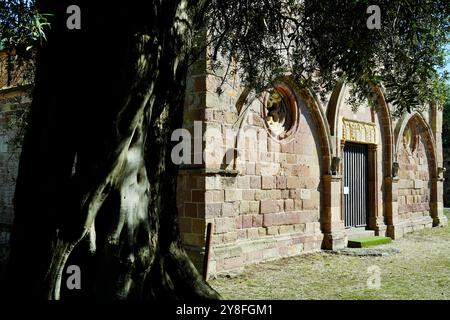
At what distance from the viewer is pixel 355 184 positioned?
1233 cm

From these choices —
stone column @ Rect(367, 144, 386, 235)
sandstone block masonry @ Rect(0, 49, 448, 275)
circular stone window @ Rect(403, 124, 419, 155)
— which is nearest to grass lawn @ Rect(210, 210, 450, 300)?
sandstone block masonry @ Rect(0, 49, 448, 275)

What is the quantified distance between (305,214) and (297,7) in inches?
206

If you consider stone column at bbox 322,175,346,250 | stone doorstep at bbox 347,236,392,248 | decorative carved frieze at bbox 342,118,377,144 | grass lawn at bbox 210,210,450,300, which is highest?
decorative carved frieze at bbox 342,118,377,144

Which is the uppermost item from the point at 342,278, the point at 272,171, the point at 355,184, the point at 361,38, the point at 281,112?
the point at 361,38

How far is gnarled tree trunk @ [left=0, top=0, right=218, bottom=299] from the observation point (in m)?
2.97

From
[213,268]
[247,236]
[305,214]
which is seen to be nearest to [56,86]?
[213,268]

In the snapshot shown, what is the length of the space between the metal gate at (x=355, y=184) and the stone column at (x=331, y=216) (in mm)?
1014

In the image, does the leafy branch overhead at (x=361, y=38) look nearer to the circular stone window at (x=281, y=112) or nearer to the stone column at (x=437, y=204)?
the circular stone window at (x=281, y=112)

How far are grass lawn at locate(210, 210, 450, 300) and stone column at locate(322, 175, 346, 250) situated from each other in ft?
2.00

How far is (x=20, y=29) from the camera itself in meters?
3.14

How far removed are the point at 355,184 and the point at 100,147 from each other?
10.4 metres

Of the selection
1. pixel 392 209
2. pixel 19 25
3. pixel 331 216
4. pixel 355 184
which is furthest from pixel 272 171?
pixel 19 25

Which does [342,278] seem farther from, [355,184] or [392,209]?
[392,209]

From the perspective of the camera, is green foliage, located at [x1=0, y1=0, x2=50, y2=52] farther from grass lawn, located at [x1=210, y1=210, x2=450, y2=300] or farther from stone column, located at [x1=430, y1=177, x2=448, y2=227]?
stone column, located at [x1=430, y1=177, x2=448, y2=227]
